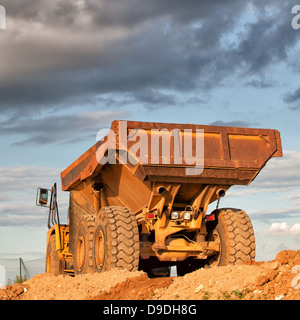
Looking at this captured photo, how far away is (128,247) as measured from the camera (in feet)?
32.0

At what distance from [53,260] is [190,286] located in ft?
23.0

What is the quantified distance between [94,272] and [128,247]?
4.05 ft

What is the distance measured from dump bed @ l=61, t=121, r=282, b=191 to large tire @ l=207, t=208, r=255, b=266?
923 mm

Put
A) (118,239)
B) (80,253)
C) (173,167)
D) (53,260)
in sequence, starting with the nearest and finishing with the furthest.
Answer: (173,167), (118,239), (80,253), (53,260)

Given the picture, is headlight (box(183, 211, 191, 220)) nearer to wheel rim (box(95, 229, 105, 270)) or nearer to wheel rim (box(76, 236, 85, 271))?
wheel rim (box(95, 229, 105, 270))

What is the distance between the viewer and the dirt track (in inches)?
282

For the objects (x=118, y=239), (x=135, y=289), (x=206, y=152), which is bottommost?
(x=135, y=289)

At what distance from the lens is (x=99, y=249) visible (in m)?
10.5

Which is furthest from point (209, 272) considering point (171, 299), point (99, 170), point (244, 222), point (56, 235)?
point (56, 235)

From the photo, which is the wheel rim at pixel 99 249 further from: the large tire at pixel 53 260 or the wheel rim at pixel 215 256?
the large tire at pixel 53 260

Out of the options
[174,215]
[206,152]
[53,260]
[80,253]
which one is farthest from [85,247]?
[53,260]

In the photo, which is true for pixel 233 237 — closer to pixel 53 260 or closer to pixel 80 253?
pixel 80 253
